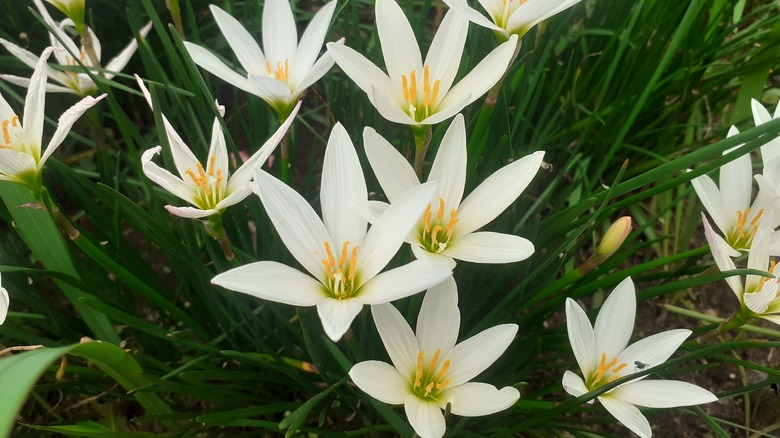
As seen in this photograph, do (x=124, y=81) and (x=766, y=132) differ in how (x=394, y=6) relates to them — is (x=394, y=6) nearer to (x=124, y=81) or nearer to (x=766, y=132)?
(x=766, y=132)

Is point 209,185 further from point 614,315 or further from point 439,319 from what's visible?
point 614,315

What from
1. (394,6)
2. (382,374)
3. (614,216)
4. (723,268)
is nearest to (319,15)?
(394,6)

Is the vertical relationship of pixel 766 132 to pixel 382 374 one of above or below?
above

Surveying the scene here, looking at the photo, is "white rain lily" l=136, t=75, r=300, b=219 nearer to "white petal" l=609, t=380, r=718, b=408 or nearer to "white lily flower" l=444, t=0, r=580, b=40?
"white lily flower" l=444, t=0, r=580, b=40

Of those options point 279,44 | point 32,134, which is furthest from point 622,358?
point 32,134

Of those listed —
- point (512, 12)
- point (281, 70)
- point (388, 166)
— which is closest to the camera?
point (388, 166)

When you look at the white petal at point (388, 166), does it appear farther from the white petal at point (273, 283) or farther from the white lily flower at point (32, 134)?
the white lily flower at point (32, 134)
